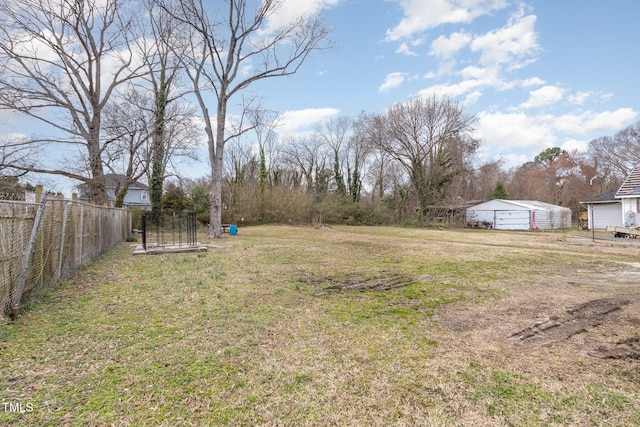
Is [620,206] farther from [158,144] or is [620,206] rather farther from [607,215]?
[158,144]

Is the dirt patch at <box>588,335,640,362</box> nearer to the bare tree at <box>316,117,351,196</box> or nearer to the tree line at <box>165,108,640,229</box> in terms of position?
the tree line at <box>165,108,640,229</box>

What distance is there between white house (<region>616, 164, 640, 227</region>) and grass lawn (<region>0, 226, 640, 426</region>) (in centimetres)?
1649

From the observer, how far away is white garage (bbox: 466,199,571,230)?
931 inches

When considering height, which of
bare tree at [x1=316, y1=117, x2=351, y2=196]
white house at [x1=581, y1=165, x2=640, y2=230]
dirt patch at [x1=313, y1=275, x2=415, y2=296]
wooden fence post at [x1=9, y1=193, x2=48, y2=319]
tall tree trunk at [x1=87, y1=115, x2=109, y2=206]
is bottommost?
dirt patch at [x1=313, y1=275, x2=415, y2=296]

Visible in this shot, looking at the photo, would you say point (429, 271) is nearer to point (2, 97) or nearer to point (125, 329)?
point (125, 329)

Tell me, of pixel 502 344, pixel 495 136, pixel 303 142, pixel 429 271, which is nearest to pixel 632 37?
pixel 429 271

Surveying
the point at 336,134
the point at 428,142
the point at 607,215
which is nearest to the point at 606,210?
the point at 607,215

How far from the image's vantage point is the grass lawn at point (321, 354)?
200 centimetres

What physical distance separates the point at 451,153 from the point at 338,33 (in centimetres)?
1635

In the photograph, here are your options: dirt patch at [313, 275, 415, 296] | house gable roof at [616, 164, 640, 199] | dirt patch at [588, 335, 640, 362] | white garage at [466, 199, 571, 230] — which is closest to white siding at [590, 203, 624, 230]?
white garage at [466, 199, 571, 230]

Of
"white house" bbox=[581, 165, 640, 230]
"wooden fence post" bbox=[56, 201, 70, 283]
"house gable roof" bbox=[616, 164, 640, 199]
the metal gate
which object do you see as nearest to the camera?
"wooden fence post" bbox=[56, 201, 70, 283]

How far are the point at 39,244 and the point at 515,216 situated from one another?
2776cm

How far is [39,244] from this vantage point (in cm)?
434

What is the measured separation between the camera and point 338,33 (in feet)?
48.1
